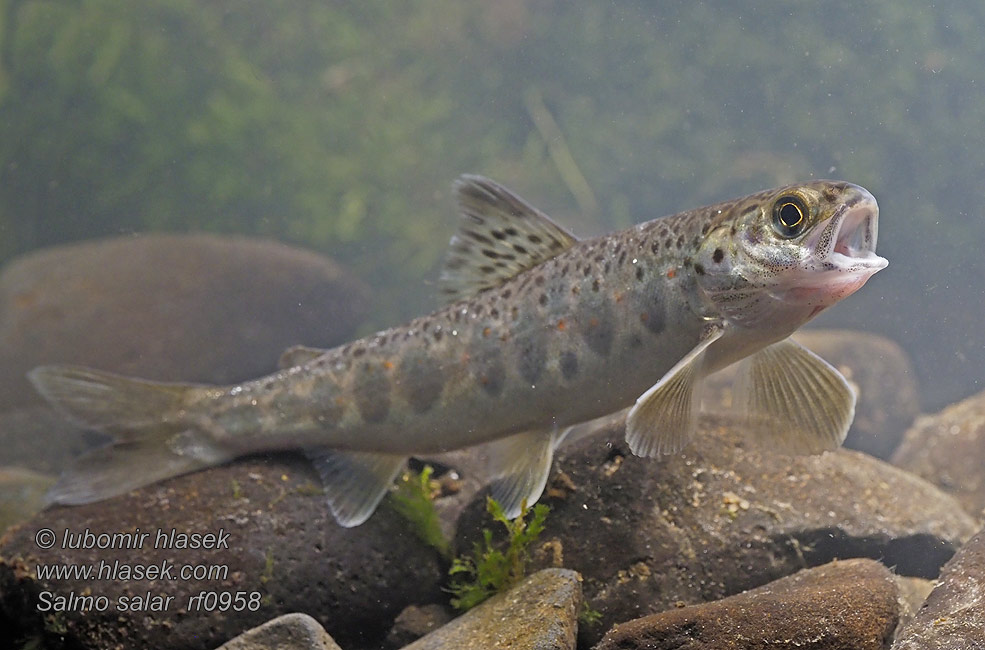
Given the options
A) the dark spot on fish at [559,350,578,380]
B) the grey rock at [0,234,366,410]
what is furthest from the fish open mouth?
the grey rock at [0,234,366,410]

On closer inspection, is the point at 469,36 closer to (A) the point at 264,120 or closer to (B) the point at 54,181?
(A) the point at 264,120

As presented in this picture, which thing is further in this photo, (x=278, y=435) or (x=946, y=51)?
(x=946, y=51)

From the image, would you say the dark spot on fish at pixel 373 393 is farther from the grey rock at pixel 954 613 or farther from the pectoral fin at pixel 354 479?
the grey rock at pixel 954 613

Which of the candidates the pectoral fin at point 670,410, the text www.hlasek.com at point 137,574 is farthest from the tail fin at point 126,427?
the pectoral fin at point 670,410

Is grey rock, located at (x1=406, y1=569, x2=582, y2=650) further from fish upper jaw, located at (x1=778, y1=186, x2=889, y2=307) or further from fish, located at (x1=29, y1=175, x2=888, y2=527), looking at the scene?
fish upper jaw, located at (x1=778, y1=186, x2=889, y2=307)

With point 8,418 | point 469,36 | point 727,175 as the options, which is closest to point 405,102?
point 469,36

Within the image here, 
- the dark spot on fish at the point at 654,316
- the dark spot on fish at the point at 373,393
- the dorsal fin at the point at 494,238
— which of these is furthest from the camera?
the dark spot on fish at the point at 373,393
